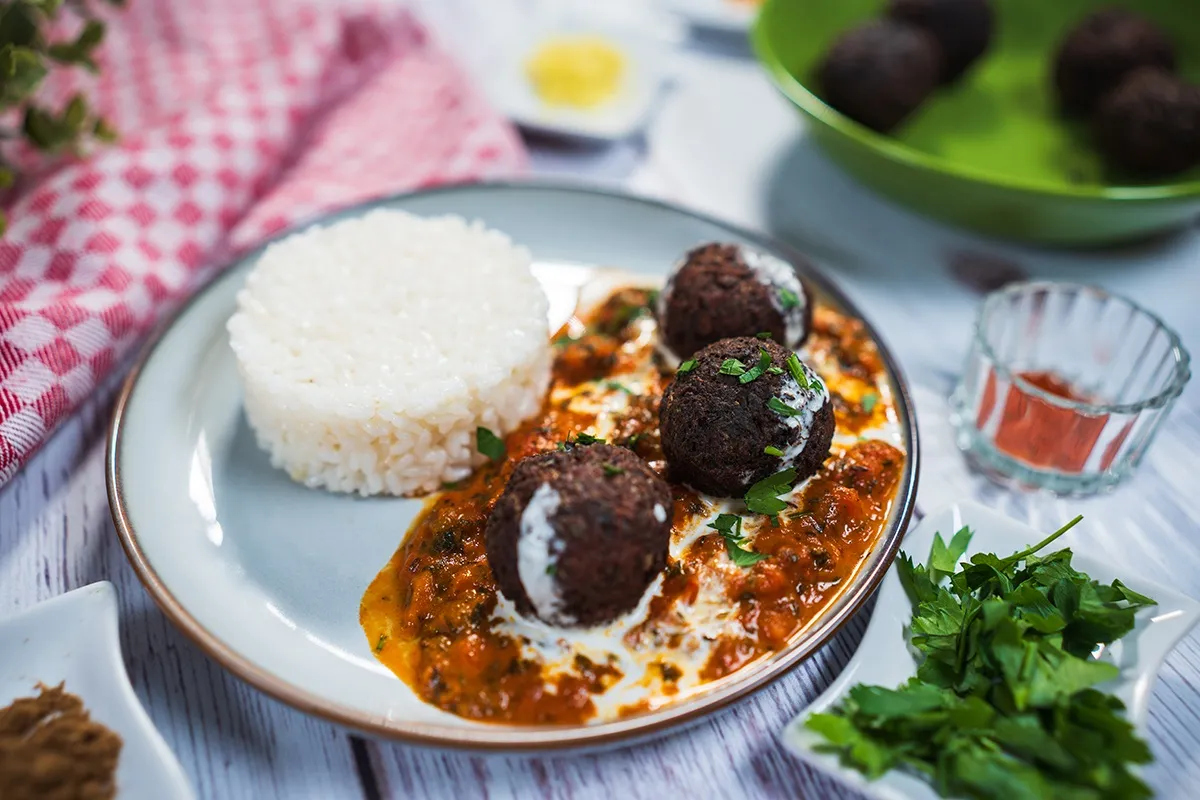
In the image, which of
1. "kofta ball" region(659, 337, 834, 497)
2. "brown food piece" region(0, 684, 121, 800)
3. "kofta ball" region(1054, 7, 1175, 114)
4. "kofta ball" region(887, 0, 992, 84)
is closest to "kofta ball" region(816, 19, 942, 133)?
"kofta ball" region(887, 0, 992, 84)

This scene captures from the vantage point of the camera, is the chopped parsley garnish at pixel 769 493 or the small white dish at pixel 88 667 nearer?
the small white dish at pixel 88 667

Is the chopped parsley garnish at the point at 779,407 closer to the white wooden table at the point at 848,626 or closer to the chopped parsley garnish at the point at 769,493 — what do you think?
the chopped parsley garnish at the point at 769,493

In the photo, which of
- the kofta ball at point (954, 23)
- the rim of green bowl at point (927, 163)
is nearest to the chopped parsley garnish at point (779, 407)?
the rim of green bowl at point (927, 163)

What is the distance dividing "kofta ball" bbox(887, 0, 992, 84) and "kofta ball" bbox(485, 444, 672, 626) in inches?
143

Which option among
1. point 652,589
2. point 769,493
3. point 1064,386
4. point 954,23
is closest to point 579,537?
point 652,589

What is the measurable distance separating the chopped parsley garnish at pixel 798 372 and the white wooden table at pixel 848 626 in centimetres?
78

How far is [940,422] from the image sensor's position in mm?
3924

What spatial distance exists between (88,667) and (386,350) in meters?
1.41

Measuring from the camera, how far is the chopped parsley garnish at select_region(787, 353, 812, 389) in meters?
3.03

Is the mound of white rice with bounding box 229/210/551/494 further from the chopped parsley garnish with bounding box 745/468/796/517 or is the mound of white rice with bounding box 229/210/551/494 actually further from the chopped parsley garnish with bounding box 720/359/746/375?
the chopped parsley garnish with bounding box 745/468/796/517

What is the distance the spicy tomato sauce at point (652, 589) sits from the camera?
8.73 feet

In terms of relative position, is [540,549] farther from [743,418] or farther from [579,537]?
[743,418]

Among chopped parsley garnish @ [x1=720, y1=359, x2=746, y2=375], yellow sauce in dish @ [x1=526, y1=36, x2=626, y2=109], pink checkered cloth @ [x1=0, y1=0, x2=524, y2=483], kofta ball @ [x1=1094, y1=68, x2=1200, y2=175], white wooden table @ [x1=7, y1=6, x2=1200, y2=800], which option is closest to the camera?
white wooden table @ [x1=7, y1=6, x2=1200, y2=800]

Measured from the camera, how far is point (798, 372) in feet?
9.96
